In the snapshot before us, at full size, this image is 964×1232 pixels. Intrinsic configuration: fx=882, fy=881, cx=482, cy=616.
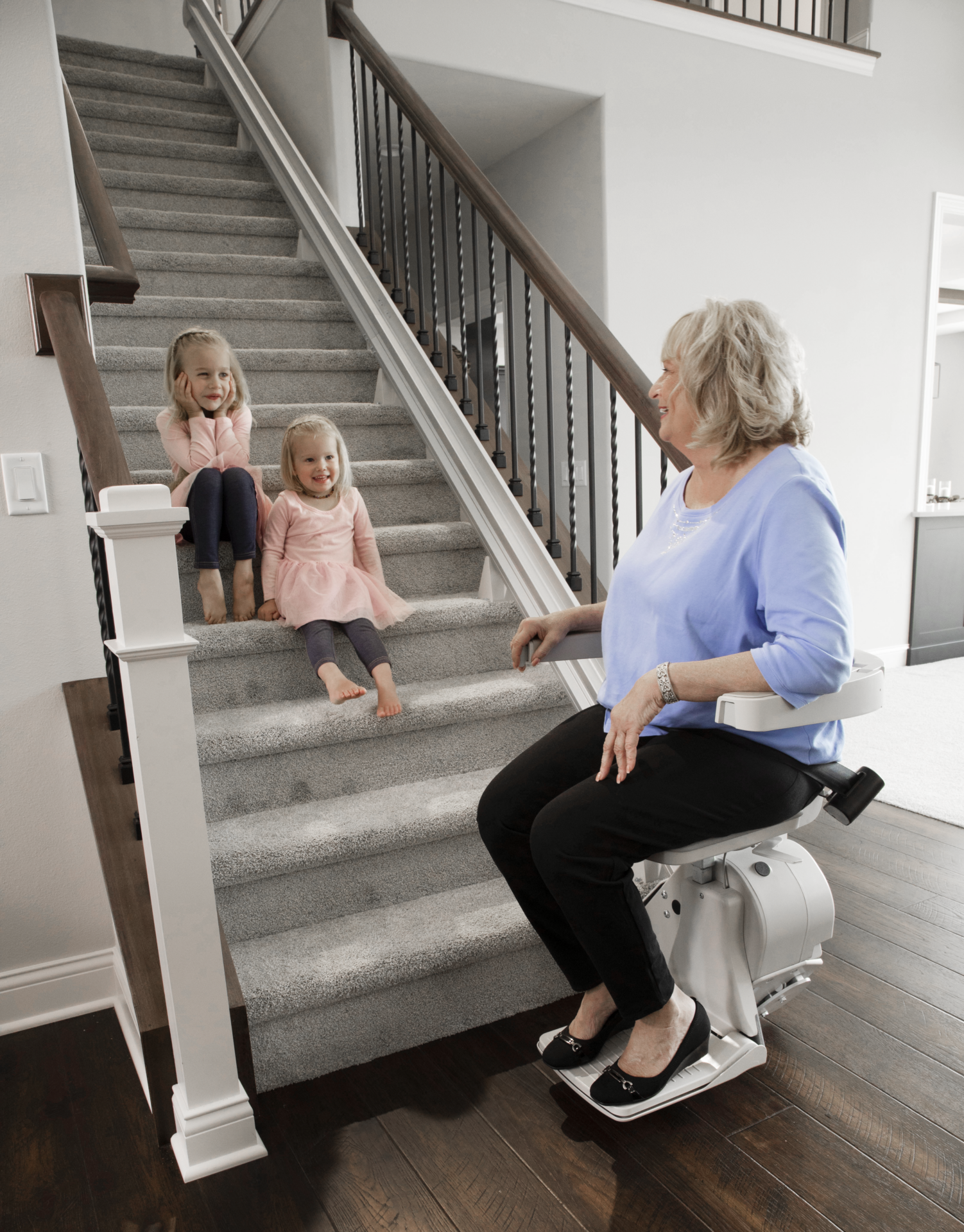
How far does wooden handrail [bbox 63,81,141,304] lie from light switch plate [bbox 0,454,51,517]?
0.36 metres

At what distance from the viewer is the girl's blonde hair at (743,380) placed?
133cm

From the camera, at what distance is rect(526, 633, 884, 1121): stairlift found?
1.38 m

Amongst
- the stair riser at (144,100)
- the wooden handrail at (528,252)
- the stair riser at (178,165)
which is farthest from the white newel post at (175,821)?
the stair riser at (144,100)

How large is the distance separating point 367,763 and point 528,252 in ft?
4.64

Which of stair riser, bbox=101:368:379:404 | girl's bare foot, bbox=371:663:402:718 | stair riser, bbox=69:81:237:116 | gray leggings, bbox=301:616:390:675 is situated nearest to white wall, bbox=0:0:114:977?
gray leggings, bbox=301:616:390:675

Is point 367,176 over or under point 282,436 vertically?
over

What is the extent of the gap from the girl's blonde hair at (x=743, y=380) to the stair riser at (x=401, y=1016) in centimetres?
108

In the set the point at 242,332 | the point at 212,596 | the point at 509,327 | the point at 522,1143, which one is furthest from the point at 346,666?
the point at 242,332

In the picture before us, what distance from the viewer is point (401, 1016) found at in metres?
1.66

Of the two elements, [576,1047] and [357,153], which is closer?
[576,1047]

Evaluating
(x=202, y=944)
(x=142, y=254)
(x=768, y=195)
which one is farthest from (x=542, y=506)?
(x=768, y=195)

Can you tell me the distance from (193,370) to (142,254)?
1302 millimetres

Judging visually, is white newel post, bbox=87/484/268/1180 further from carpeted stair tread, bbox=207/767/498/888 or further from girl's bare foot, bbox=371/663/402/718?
girl's bare foot, bbox=371/663/402/718

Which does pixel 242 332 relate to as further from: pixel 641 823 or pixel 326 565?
pixel 641 823
